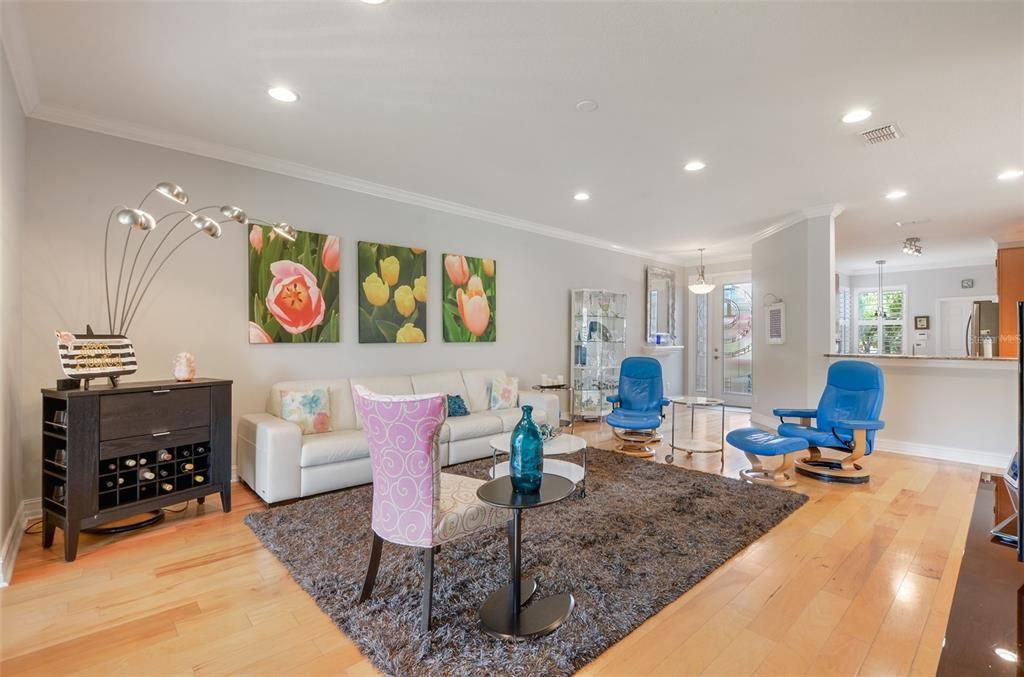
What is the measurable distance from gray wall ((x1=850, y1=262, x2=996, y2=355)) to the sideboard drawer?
1142cm

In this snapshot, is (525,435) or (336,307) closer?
(525,435)

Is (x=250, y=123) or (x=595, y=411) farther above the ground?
(x=250, y=123)

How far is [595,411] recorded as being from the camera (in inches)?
259

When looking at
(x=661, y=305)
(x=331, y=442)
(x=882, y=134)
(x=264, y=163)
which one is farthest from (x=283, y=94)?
(x=661, y=305)

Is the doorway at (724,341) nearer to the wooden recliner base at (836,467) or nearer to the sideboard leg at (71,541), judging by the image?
the wooden recliner base at (836,467)

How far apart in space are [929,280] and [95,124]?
1233 cm

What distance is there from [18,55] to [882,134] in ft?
17.2

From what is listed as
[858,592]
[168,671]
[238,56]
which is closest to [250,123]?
[238,56]

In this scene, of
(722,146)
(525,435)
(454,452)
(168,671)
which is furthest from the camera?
(454,452)

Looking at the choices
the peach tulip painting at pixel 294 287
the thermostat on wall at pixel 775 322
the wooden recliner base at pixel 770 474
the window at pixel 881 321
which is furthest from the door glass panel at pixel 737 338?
the peach tulip painting at pixel 294 287

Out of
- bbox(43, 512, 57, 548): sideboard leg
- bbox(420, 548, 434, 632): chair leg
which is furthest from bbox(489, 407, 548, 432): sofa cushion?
bbox(43, 512, 57, 548): sideboard leg

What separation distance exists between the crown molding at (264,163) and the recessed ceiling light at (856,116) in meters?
3.47

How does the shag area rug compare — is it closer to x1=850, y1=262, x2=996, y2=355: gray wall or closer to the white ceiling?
the white ceiling

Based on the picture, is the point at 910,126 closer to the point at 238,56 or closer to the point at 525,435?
the point at 525,435
